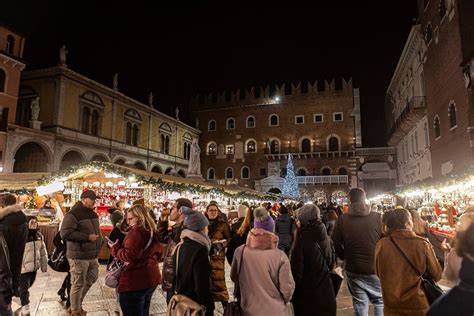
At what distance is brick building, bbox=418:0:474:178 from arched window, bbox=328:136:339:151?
16364 mm

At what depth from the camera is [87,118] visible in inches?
958

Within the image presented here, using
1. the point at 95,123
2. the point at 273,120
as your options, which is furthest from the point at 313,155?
the point at 95,123

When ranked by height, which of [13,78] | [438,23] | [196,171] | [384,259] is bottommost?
[384,259]

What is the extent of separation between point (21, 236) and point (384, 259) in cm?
365

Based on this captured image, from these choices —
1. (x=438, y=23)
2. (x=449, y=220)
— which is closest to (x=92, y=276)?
(x=449, y=220)

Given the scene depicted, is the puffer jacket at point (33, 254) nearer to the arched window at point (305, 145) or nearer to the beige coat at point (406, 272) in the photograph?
the beige coat at point (406, 272)

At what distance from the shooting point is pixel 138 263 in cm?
334

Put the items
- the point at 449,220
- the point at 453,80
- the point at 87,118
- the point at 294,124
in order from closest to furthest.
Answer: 1. the point at 449,220
2. the point at 453,80
3. the point at 87,118
4. the point at 294,124

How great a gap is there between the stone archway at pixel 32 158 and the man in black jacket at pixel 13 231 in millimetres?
18754

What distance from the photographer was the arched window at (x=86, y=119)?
23.9 meters

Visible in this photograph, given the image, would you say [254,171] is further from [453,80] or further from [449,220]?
[449,220]

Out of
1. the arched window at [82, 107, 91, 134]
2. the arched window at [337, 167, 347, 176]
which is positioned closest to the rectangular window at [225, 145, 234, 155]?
the arched window at [337, 167, 347, 176]

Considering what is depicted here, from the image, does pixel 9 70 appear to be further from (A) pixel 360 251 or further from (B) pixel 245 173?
(B) pixel 245 173

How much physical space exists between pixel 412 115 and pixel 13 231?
22.5 m
